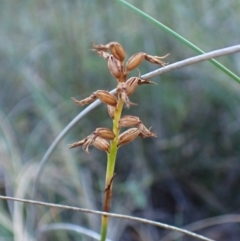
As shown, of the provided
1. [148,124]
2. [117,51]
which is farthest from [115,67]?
[148,124]

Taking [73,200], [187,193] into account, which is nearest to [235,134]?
[187,193]

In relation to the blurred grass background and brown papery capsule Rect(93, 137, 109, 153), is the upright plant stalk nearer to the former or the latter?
brown papery capsule Rect(93, 137, 109, 153)

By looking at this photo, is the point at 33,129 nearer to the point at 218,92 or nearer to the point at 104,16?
the point at 104,16

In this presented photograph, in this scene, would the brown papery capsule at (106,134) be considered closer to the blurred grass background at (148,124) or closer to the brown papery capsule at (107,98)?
the brown papery capsule at (107,98)

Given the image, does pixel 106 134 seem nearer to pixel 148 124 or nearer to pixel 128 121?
pixel 128 121

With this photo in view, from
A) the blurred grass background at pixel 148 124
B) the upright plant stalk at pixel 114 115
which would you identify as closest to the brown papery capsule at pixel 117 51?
the upright plant stalk at pixel 114 115

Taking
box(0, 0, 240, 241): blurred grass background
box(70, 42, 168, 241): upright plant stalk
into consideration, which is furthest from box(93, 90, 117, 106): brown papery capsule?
box(0, 0, 240, 241): blurred grass background
